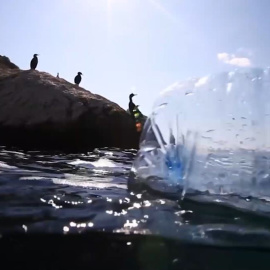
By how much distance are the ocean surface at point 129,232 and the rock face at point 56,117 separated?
10155 mm

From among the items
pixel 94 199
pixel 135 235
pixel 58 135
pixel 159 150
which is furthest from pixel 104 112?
pixel 135 235

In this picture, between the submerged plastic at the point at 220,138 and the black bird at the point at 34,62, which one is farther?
the black bird at the point at 34,62

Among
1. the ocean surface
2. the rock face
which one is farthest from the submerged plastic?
the rock face

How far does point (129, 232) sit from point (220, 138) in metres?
2.30

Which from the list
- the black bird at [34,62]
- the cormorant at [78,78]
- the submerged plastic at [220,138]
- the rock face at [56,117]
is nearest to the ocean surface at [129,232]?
the submerged plastic at [220,138]

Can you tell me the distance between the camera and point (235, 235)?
2904 millimetres

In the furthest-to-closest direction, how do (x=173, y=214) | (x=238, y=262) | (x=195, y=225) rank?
(x=173, y=214) → (x=195, y=225) → (x=238, y=262)

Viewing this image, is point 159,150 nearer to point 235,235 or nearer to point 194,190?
point 194,190

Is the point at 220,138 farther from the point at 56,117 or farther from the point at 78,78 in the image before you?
the point at 78,78

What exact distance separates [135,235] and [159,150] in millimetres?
2512

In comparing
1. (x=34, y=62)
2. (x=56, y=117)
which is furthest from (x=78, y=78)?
(x=56, y=117)

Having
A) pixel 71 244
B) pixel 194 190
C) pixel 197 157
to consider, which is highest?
pixel 197 157

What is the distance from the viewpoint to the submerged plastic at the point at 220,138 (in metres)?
4.62

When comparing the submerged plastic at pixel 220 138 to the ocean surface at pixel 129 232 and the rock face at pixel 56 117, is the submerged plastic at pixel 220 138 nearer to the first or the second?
the ocean surface at pixel 129 232
